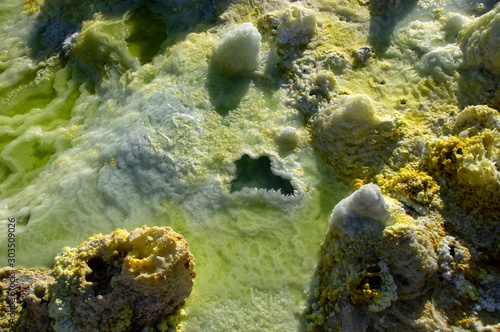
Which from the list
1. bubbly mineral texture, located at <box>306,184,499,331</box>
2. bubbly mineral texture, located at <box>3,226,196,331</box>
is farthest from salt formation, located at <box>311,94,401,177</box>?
bubbly mineral texture, located at <box>3,226,196,331</box>

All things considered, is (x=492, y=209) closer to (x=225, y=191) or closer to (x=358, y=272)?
(x=358, y=272)

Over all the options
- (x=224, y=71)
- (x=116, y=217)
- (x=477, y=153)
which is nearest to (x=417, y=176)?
(x=477, y=153)

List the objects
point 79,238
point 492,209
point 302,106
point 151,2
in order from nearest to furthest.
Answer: point 492,209, point 79,238, point 302,106, point 151,2

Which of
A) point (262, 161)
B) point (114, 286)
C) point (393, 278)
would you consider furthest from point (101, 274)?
point (393, 278)

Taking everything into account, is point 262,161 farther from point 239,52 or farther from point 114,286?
point 114,286

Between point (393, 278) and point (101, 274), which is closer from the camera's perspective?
point (393, 278)

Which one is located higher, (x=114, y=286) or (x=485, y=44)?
(x=485, y=44)
